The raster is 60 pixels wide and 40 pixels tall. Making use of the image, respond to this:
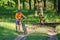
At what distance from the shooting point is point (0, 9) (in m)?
54.7

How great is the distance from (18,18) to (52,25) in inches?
255

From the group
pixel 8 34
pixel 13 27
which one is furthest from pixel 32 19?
pixel 8 34

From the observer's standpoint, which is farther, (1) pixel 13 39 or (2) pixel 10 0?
(2) pixel 10 0

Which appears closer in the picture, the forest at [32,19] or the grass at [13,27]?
the grass at [13,27]

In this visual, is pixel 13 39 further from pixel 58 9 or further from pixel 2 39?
pixel 58 9

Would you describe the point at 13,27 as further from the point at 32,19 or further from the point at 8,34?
the point at 32,19

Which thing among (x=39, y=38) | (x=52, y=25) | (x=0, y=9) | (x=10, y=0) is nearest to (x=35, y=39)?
(x=39, y=38)

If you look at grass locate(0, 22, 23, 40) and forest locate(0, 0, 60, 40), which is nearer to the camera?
grass locate(0, 22, 23, 40)

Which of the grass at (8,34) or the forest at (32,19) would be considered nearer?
the grass at (8,34)

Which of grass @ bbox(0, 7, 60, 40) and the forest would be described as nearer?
grass @ bbox(0, 7, 60, 40)

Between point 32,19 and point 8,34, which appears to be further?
point 32,19

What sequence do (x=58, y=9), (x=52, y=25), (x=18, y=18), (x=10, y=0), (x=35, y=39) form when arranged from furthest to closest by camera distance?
(x=58, y=9)
(x=10, y=0)
(x=52, y=25)
(x=18, y=18)
(x=35, y=39)

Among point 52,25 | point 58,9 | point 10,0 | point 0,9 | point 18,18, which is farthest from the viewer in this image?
point 0,9

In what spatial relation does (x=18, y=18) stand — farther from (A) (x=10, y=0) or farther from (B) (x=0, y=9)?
(B) (x=0, y=9)
